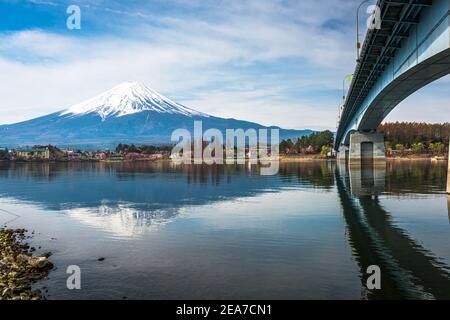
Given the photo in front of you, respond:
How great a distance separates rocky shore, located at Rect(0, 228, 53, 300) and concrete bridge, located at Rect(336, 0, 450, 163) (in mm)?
19999

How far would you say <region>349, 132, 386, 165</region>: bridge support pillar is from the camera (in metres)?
90.4

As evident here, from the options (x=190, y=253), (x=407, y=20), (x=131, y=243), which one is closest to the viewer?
(x=190, y=253)

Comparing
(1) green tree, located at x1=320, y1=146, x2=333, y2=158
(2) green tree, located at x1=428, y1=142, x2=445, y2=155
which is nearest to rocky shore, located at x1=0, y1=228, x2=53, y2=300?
(1) green tree, located at x1=320, y1=146, x2=333, y2=158

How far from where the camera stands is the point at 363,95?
55.7 m

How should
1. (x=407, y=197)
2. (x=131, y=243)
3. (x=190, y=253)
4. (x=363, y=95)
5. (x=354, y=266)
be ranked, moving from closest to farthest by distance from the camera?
(x=354, y=266) < (x=190, y=253) < (x=131, y=243) < (x=407, y=197) < (x=363, y=95)

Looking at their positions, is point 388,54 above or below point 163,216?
above

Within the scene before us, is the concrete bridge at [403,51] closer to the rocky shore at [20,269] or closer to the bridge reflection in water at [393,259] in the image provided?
the bridge reflection in water at [393,259]

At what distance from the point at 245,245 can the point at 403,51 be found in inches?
700

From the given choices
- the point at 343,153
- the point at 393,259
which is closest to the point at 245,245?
the point at 393,259

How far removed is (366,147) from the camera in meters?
98.9

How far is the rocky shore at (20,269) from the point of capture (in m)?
13.3
